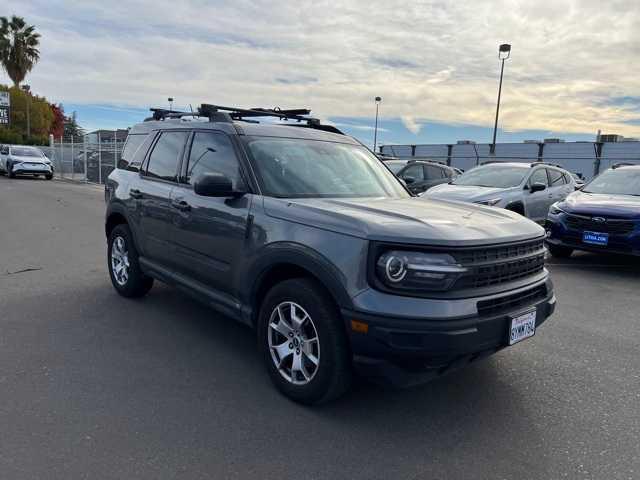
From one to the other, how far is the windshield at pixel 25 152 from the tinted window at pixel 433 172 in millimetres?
22745

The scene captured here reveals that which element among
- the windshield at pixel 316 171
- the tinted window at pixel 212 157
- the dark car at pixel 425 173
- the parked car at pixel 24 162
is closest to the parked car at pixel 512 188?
the dark car at pixel 425 173

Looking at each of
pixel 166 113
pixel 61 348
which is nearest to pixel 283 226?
pixel 61 348

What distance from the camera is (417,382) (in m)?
2.93

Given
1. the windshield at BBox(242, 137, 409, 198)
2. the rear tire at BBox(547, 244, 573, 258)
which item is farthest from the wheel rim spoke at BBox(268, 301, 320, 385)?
the rear tire at BBox(547, 244, 573, 258)

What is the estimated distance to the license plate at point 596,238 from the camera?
288 inches

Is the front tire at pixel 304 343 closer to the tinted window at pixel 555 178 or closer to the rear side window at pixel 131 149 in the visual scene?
the rear side window at pixel 131 149

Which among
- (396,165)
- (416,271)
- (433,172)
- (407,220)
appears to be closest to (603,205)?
(407,220)

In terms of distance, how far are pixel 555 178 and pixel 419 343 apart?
9.62 m

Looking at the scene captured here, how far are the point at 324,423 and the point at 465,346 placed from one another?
0.99m

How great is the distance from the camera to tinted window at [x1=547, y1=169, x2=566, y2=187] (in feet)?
35.5

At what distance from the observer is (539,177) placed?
1039cm

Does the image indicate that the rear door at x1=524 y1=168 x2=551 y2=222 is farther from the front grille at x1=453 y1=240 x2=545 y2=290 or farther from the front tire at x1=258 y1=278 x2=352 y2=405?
the front tire at x1=258 y1=278 x2=352 y2=405

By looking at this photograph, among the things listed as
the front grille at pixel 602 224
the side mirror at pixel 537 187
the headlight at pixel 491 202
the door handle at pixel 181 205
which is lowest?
the front grille at pixel 602 224

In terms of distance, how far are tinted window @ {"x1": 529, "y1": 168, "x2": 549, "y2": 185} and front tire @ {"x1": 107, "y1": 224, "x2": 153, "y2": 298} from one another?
25.3 ft
